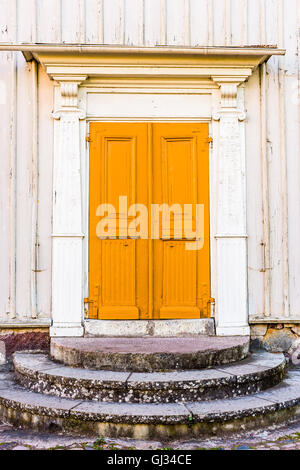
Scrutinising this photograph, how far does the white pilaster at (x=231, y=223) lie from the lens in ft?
18.5

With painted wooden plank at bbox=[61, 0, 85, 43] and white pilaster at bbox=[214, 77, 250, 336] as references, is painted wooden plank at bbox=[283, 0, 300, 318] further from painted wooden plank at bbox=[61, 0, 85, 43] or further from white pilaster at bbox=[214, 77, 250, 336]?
painted wooden plank at bbox=[61, 0, 85, 43]

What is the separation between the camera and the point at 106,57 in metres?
5.52

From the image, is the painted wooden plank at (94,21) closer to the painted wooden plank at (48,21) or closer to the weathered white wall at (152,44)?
the weathered white wall at (152,44)

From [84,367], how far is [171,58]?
3.63 m

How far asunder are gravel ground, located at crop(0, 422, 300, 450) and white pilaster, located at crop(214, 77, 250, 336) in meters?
1.65

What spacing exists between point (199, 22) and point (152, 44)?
0.66 metres

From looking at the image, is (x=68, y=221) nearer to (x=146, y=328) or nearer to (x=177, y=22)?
(x=146, y=328)

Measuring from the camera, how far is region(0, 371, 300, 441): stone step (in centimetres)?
393

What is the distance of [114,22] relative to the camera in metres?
5.79

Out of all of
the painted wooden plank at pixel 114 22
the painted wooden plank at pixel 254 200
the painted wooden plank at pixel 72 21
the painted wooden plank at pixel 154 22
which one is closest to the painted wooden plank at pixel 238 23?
the painted wooden plank at pixel 254 200

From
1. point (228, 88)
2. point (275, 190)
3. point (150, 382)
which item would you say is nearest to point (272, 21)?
point (228, 88)

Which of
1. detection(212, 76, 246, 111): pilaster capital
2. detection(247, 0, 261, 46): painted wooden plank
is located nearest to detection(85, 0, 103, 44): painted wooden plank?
detection(212, 76, 246, 111): pilaster capital

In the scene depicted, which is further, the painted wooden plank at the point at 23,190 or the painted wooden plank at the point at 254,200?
the painted wooden plank at the point at 254,200

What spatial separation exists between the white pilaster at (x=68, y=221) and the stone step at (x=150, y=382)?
0.83 meters
